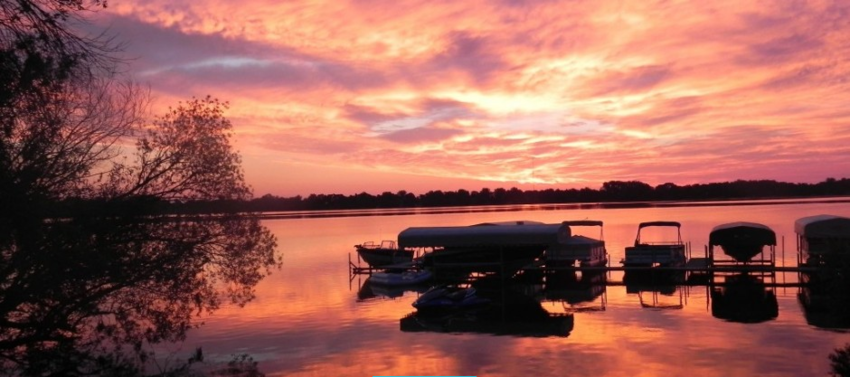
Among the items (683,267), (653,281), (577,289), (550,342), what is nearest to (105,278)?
(550,342)

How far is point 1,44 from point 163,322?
8471 millimetres

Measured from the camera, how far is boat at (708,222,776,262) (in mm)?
47938

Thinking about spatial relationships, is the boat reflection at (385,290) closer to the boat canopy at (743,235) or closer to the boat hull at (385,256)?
the boat hull at (385,256)

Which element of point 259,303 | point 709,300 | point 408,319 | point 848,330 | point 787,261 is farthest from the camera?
point 787,261

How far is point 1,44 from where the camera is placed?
10961mm

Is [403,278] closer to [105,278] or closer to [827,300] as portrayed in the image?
[827,300]

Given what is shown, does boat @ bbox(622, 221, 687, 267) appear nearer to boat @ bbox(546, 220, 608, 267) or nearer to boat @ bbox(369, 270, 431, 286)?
boat @ bbox(546, 220, 608, 267)

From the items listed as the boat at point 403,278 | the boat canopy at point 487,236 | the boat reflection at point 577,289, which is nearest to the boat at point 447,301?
the boat reflection at point 577,289

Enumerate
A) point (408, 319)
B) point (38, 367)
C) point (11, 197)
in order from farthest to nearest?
1. point (408, 319)
2. point (38, 367)
3. point (11, 197)

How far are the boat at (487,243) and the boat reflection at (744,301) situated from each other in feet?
36.4

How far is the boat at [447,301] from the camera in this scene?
3631 cm

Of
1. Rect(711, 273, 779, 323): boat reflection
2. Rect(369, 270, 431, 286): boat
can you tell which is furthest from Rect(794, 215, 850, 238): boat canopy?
Rect(369, 270, 431, 286): boat

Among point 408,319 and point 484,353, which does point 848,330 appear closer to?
point 484,353

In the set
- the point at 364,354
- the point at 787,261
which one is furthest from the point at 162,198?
the point at 787,261
